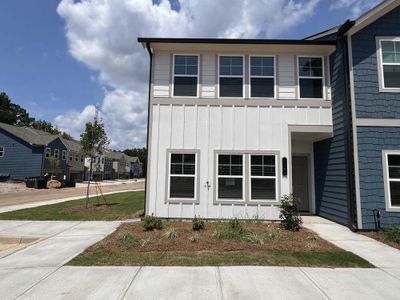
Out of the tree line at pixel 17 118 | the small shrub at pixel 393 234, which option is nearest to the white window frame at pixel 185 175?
the small shrub at pixel 393 234

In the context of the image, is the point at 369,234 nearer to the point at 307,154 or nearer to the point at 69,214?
the point at 307,154

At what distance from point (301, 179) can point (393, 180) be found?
382 cm

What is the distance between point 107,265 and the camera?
567cm

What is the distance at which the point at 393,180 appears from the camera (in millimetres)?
9156

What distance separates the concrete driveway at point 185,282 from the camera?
4.41 metres

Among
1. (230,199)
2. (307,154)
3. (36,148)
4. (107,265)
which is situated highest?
(36,148)

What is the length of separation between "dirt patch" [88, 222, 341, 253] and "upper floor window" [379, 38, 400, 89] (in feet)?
18.4

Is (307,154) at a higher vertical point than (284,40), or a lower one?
lower

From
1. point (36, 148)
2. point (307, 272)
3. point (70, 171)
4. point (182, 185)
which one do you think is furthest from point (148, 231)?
point (70, 171)

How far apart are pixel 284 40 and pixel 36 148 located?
33.4m

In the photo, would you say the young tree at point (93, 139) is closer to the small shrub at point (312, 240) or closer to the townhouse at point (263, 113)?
the townhouse at point (263, 113)

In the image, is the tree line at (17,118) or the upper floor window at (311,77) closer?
the upper floor window at (311,77)

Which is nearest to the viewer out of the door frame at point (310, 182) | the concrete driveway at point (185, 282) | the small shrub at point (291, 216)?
the concrete driveway at point (185, 282)

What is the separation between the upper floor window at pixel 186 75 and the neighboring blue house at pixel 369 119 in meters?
5.06
